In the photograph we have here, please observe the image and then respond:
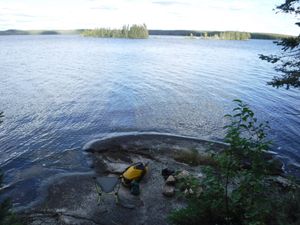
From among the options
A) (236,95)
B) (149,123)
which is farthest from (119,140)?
(236,95)

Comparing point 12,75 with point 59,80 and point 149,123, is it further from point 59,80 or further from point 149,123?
point 149,123

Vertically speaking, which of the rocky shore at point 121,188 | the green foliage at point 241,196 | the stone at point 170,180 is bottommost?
the rocky shore at point 121,188

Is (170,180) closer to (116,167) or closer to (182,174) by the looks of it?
(182,174)

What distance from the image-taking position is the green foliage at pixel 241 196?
833cm

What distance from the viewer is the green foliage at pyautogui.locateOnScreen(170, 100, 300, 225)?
833cm

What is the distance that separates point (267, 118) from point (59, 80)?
3011 centimetres

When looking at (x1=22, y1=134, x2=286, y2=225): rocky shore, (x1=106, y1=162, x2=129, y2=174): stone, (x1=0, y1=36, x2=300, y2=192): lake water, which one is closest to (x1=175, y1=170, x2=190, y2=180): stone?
(x1=22, y1=134, x2=286, y2=225): rocky shore

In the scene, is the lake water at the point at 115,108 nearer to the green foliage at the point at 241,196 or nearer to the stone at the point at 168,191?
the stone at the point at 168,191

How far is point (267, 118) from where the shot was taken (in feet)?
98.5

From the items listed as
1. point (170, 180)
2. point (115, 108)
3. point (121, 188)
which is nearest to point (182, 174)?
point (170, 180)

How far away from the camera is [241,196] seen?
29.3ft

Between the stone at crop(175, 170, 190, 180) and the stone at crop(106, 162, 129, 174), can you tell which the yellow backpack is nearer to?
the stone at crop(106, 162, 129, 174)

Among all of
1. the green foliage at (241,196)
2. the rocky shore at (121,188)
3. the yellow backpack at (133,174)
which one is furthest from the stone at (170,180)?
the green foliage at (241,196)

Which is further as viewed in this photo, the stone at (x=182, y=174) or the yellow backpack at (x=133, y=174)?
the stone at (x=182, y=174)
